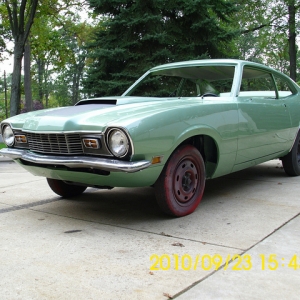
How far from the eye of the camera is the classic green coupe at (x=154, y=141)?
126 inches

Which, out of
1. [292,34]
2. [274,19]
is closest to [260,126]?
[292,34]

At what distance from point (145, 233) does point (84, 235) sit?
1.66 ft

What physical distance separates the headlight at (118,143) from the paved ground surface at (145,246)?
688mm

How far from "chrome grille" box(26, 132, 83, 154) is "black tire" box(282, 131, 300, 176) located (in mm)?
3352

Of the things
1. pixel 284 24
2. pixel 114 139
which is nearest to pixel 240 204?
pixel 114 139

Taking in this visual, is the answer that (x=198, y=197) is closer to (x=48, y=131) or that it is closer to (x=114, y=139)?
(x=114, y=139)

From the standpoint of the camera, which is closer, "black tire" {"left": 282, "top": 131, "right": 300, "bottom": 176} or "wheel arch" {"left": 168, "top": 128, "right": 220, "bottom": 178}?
"wheel arch" {"left": 168, "top": 128, "right": 220, "bottom": 178}

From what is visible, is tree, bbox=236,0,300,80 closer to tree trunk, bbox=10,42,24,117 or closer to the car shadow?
tree trunk, bbox=10,42,24,117

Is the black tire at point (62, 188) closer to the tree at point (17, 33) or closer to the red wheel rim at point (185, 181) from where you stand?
the red wheel rim at point (185, 181)

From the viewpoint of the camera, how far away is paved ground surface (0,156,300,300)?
7.39ft

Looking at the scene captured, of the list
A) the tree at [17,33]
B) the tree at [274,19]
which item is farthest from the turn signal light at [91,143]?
the tree at [274,19]

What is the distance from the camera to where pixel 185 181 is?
12.2 ft

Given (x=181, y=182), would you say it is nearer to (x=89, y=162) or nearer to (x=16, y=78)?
(x=89, y=162)

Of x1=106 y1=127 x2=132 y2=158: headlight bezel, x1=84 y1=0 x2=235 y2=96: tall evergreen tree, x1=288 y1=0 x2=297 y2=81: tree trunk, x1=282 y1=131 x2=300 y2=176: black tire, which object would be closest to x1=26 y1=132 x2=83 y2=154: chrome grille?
x1=106 y1=127 x2=132 y2=158: headlight bezel
